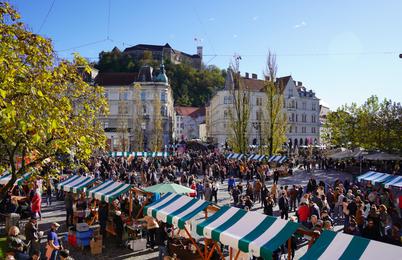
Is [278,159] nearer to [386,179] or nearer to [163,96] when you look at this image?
[386,179]

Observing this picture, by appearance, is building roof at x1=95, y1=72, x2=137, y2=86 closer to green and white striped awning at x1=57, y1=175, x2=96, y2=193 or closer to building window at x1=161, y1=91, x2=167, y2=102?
building window at x1=161, y1=91, x2=167, y2=102

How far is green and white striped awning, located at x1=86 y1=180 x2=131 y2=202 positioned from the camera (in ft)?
47.5

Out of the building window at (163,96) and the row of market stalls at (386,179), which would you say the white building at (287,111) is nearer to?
the building window at (163,96)

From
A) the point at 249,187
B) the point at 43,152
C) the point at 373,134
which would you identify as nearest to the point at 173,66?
the point at 373,134

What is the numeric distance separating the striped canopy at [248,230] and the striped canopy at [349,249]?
0.94 m

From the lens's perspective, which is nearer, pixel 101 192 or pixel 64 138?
→ pixel 64 138

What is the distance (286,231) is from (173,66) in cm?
10543

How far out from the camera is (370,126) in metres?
41.4

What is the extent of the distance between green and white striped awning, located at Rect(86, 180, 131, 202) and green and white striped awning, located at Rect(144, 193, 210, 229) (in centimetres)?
225

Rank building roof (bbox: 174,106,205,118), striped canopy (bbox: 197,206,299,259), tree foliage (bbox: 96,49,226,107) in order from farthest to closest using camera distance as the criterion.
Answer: building roof (bbox: 174,106,205,118), tree foliage (bbox: 96,49,226,107), striped canopy (bbox: 197,206,299,259)

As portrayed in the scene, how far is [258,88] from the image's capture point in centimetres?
8025

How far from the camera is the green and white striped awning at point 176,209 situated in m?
11.1

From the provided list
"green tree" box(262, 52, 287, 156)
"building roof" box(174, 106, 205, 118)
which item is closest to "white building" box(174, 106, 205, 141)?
"building roof" box(174, 106, 205, 118)

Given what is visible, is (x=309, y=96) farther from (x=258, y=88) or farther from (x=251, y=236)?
(x=251, y=236)
